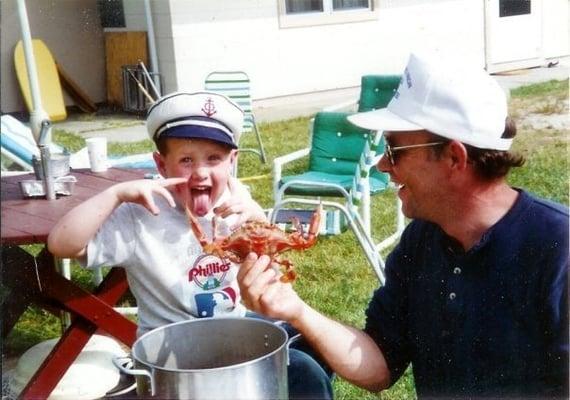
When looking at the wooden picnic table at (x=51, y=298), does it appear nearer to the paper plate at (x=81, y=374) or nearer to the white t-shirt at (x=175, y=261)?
the paper plate at (x=81, y=374)

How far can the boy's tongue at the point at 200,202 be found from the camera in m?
2.25

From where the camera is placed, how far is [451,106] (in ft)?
5.83

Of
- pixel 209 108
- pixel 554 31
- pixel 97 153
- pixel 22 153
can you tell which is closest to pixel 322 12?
pixel 554 31

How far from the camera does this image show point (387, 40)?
11.6m

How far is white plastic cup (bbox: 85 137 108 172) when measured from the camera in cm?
353

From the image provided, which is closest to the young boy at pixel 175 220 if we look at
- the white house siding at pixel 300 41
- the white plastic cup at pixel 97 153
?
the white plastic cup at pixel 97 153

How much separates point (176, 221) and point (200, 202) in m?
0.12

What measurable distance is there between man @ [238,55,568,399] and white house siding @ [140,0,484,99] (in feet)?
27.2

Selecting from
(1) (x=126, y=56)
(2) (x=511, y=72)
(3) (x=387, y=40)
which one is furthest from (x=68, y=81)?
(2) (x=511, y=72)

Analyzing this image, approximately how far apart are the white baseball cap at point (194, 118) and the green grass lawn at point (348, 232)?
0.79 metres

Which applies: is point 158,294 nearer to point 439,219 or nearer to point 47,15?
point 439,219

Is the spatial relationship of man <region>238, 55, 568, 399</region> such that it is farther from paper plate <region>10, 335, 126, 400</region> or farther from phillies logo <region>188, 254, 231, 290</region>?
paper plate <region>10, 335, 126, 400</region>

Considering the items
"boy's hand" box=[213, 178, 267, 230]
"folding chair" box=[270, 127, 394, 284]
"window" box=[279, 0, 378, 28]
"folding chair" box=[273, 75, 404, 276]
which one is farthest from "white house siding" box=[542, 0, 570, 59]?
"boy's hand" box=[213, 178, 267, 230]

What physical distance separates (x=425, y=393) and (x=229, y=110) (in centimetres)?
94
